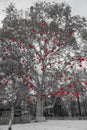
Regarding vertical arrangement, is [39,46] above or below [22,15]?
below

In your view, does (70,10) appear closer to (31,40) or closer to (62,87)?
(31,40)

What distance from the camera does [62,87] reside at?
14.9 m

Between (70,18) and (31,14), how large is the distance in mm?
3894

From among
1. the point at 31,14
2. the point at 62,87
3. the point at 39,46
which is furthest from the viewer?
the point at 39,46

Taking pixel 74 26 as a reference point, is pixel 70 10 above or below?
above

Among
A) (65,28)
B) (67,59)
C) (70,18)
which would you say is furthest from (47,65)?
(70,18)

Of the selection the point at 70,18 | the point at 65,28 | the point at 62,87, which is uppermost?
the point at 70,18

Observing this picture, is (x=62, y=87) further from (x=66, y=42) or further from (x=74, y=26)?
(x=74, y=26)

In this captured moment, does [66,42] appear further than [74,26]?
No

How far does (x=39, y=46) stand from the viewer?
18734 mm

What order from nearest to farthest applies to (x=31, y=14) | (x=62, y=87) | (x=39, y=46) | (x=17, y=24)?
(x=62, y=87) → (x=17, y=24) → (x=31, y=14) → (x=39, y=46)

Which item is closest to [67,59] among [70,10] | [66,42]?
[66,42]

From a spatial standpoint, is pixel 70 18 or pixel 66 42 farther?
pixel 70 18

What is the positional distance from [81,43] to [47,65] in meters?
4.19
